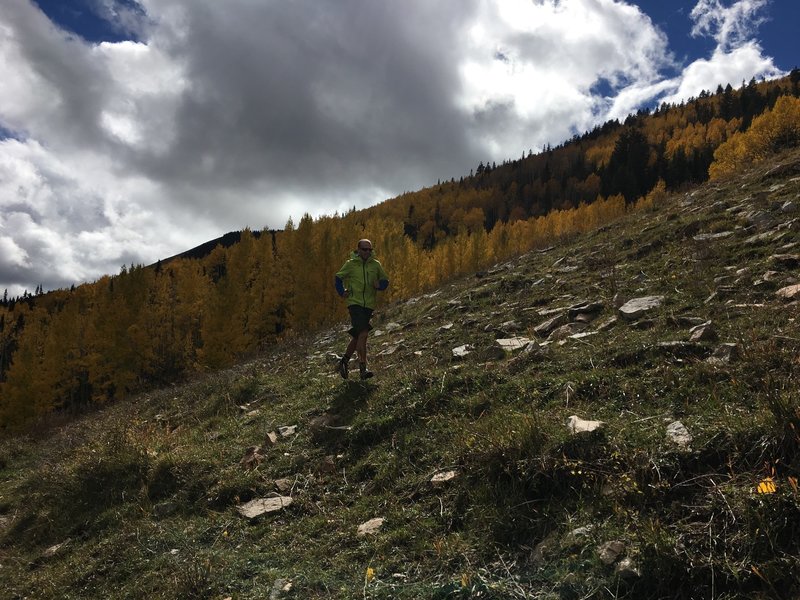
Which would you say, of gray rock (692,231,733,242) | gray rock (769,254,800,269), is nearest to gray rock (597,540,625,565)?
gray rock (769,254,800,269)

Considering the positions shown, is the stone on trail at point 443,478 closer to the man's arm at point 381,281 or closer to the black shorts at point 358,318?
the black shorts at point 358,318

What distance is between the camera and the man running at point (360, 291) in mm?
8398

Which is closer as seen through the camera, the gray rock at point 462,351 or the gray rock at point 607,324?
the gray rock at point 607,324

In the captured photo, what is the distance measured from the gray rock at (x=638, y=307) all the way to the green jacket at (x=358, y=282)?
4.14 meters

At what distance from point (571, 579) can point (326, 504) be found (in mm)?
2889

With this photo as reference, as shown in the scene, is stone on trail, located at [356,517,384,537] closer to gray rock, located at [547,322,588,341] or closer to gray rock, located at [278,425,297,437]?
gray rock, located at [278,425,297,437]

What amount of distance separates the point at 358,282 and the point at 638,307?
16.0ft

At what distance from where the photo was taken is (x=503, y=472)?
13.4ft

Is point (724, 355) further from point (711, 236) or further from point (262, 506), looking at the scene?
point (711, 236)

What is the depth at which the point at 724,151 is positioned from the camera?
5472 centimetres

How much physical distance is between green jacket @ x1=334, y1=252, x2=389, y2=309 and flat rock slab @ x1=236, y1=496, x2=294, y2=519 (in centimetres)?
393

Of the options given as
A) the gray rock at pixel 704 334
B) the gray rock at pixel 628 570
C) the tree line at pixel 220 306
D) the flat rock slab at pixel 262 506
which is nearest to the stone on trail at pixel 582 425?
the gray rock at pixel 628 570

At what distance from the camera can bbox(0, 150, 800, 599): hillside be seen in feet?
9.71

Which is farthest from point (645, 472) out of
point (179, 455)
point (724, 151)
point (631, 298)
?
point (724, 151)
